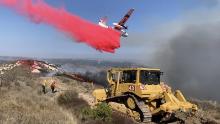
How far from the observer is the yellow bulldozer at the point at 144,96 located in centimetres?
2678

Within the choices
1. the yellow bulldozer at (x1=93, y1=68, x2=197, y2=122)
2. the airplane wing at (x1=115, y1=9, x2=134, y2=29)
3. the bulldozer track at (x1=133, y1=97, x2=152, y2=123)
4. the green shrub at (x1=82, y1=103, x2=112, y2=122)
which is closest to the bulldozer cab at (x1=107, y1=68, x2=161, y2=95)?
the yellow bulldozer at (x1=93, y1=68, x2=197, y2=122)

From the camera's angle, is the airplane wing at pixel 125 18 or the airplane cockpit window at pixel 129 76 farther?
the airplane wing at pixel 125 18

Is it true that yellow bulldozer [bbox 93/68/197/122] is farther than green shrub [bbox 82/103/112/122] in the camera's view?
Yes

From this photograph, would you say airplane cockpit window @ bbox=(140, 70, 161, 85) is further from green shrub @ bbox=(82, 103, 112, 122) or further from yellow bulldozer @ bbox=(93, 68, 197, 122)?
green shrub @ bbox=(82, 103, 112, 122)

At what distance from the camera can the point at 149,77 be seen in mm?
28062

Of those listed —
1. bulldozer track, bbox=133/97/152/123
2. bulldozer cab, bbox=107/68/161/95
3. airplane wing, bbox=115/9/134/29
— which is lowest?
bulldozer track, bbox=133/97/152/123

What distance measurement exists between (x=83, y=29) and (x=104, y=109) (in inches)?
484

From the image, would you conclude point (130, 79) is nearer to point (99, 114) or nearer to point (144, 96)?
point (144, 96)

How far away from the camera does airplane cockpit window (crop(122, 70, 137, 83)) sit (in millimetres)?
27906

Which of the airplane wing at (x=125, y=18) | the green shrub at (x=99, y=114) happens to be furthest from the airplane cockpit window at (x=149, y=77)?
the airplane wing at (x=125, y=18)

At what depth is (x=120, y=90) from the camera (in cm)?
2898

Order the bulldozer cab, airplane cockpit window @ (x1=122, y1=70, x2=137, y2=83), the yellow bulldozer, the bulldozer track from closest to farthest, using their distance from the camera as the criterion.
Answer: the yellow bulldozer → the bulldozer track → the bulldozer cab → airplane cockpit window @ (x1=122, y1=70, x2=137, y2=83)

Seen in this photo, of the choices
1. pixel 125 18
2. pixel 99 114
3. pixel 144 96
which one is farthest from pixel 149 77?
pixel 125 18

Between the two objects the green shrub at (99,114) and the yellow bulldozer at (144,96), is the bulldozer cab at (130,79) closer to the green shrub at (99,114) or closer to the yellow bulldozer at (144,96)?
the yellow bulldozer at (144,96)
